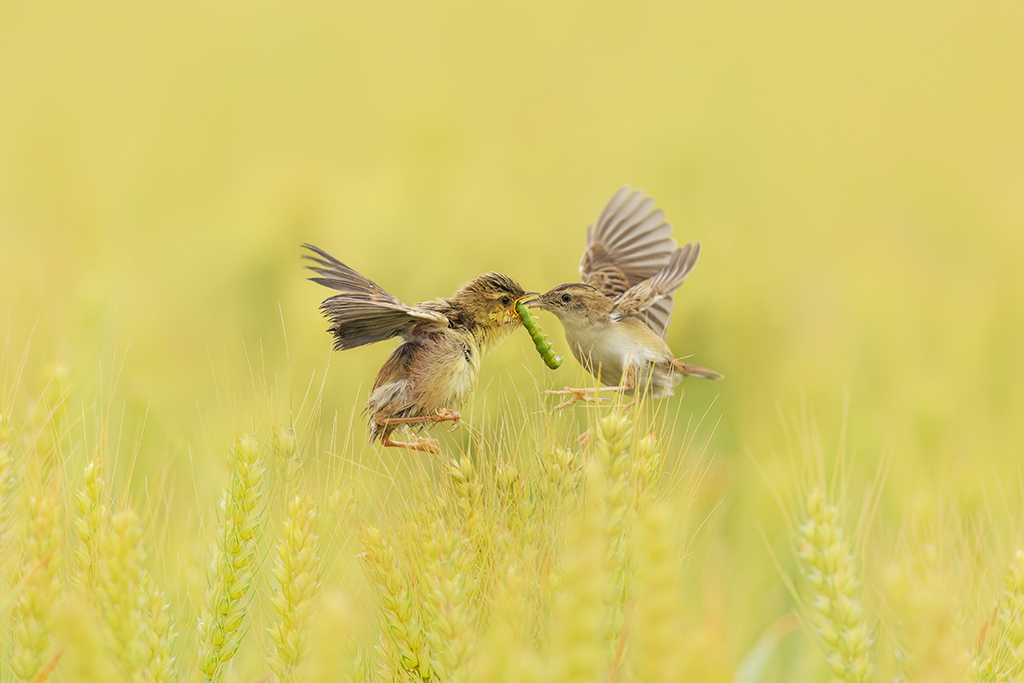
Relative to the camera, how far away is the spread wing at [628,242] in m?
2.95

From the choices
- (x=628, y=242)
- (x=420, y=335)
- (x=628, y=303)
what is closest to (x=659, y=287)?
(x=628, y=303)

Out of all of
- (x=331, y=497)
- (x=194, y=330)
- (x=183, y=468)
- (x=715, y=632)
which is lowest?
(x=183, y=468)

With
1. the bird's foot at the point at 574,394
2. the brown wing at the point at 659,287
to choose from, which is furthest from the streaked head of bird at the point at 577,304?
the bird's foot at the point at 574,394

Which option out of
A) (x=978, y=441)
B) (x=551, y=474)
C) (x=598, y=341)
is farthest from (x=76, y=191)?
(x=978, y=441)

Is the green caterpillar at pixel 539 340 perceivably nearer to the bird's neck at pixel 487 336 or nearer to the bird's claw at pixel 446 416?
the bird's neck at pixel 487 336

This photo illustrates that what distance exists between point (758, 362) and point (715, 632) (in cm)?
349

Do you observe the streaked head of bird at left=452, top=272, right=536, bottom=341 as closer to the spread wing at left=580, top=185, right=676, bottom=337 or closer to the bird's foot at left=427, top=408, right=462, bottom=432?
the bird's foot at left=427, top=408, right=462, bottom=432

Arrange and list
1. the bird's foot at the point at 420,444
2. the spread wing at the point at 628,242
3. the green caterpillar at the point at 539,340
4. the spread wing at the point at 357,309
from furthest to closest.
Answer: the spread wing at the point at 628,242 < the green caterpillar at the point at 539,340 < the bird's foot at the point at 420,444 < the spread wing at the point at 357,309

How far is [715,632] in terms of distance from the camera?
1.19 meters

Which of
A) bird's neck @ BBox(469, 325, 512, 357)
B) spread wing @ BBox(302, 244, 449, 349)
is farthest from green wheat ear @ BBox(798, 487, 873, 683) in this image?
spread wing @ BBox(302, 244, 449, 349)

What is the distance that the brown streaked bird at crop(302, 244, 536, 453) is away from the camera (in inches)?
61.6

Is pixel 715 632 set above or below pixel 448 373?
below

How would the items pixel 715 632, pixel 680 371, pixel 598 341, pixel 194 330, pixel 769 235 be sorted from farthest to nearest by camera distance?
pixel 769 235, pixel 194 330, pixel 680 371, pixel 598 341, pixel 715 632

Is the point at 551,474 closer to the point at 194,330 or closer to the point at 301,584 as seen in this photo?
the point at 301,584
